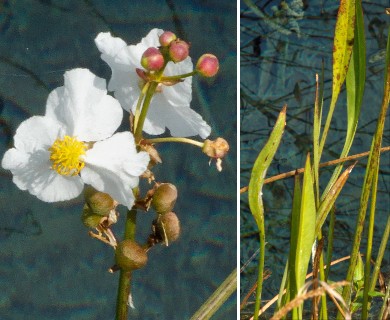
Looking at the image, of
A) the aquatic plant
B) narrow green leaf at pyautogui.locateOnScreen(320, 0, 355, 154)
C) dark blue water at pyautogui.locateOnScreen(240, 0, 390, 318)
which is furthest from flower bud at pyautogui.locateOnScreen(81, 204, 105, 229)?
dark blue water at pyautogui.locateOnScreen(240, 0, 390, 318)

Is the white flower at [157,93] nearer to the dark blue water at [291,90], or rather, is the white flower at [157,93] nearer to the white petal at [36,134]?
the white petal at [36,134]

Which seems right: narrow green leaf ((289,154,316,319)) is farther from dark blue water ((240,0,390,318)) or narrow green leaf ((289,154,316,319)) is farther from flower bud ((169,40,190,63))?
dark blue water ((240,0,390,318))

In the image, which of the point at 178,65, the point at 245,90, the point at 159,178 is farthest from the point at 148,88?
the point at 245,90

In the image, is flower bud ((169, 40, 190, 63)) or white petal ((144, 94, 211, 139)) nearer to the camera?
flower bud ((169, 40, 190, 63))

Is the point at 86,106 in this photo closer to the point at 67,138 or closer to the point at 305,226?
the point at 67,138

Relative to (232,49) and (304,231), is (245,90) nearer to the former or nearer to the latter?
(232,49)

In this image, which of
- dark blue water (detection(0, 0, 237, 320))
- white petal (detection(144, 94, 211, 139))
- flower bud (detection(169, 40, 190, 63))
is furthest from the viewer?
dark blue water (detection(0, 0, 237, 320))

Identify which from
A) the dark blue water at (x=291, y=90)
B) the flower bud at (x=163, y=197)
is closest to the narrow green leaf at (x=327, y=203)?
the flower bud at (x=163, y=197)
